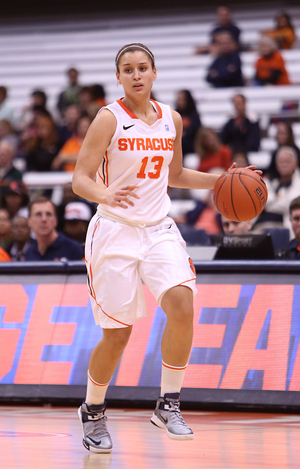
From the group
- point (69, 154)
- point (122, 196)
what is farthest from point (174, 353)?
point (69, 154)

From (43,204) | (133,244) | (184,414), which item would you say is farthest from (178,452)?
(43,204)

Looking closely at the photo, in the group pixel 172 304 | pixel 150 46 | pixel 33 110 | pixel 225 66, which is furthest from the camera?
pixel 150 46

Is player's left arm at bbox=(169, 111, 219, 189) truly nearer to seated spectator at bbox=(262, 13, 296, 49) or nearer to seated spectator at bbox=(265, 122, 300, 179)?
seated spectator at bbox=(265, 122, 300, 179)

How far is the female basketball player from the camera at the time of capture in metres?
4.07

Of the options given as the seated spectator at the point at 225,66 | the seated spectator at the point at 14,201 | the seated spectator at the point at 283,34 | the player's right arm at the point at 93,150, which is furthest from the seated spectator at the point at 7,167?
the player's right arm at the point at 93,150

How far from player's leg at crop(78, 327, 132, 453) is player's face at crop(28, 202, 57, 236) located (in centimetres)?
350

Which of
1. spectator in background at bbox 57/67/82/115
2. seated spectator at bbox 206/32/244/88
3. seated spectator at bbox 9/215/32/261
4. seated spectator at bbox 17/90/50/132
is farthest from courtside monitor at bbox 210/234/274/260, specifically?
spectator in background at bbox 57/67/82/115

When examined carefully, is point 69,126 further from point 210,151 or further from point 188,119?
point 210,151

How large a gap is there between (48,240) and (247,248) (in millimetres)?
2250

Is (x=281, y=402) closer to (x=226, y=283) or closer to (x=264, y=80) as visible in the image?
(x=226, y=283)

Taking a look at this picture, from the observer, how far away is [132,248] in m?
4.14

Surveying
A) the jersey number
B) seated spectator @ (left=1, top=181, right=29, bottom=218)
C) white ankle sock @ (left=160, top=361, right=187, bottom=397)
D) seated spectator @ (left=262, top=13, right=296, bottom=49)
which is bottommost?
seated spectator @ (left=1, top=181, right=29, bottom=218)

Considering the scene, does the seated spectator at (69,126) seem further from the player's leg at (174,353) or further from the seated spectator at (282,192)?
the player's leg at (174,353)

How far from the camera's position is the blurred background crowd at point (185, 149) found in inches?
340
